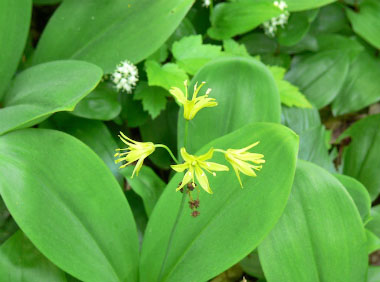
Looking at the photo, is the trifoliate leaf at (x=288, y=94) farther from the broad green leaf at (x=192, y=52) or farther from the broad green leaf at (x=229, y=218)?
the broad green leaf at (x=229, y=218)

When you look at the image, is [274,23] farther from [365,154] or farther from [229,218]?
[229,218]

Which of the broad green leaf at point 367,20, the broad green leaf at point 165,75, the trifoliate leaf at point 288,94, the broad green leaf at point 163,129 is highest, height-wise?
the broad green leaf at point 165,75

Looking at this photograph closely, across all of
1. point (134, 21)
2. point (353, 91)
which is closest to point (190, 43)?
point (134, 21)

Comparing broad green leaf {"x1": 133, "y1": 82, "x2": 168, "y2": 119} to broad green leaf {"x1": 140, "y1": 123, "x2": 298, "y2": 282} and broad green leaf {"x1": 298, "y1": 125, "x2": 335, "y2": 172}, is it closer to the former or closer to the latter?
broad green leaf {"x1": 140, "y1": 123, "x2": 298, "y2": 282}

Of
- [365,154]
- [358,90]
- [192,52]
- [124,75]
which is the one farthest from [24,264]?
[358,90]

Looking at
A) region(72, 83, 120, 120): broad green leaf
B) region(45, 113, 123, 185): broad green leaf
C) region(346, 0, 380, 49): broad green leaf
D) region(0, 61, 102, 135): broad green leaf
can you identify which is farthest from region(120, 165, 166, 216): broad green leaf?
region(346, 0, 380, 49): broad green leaf

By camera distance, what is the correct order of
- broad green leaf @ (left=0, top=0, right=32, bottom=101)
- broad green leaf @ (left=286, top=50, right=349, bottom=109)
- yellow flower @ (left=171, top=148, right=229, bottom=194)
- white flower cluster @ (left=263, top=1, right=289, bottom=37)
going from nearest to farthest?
yellow flower @ (left=171, top=148, right=229, bottom=194)
broad green leaf @ (left=0, top=0, right=32, bottom=101)
white flower cluster @ (left=263, top=1, right=289, bottom=37)
broad green leaf @ (left=286, top=50, right=349, bottom=109)

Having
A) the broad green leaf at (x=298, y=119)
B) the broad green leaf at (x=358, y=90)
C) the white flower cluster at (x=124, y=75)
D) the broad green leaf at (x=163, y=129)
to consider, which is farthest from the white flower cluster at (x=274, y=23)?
the white flower cluster at (x=124, y=75)
